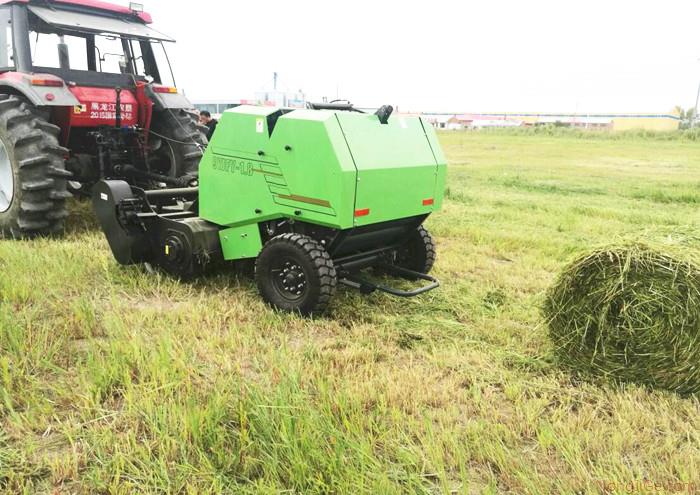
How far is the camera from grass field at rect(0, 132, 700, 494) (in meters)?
2.34

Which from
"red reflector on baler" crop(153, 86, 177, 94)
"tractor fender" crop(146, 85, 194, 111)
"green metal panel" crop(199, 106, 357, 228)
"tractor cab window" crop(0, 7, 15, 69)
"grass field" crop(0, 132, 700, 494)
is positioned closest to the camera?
"grass field" crop(0, 132, 700, 494)

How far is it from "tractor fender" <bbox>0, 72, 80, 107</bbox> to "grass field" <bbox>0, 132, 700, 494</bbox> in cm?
145

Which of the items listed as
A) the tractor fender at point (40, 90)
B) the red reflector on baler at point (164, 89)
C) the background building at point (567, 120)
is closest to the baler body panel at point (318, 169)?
the tractor fender at point (40, 90)

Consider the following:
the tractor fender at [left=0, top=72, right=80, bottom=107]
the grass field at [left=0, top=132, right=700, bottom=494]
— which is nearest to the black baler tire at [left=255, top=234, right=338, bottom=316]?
the grass field at [left=0, top=132, right=700, bottom=494]

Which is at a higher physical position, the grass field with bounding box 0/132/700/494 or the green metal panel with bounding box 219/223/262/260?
the green metal panel with bounding box 219/223/262/260

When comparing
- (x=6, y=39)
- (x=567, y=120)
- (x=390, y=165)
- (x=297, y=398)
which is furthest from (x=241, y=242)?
(x=567, y=120)

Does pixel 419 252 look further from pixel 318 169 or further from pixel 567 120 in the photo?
pixel 567 120

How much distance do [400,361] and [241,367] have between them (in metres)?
0.90

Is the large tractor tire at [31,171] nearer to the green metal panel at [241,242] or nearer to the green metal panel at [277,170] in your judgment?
the green metal panel at [277,170]

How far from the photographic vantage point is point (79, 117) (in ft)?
19.6

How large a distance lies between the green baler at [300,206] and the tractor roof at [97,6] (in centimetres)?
249

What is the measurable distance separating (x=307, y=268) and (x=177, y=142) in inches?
129

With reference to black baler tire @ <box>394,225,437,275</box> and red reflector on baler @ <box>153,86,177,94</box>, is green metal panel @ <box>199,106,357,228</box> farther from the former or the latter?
red reflector on baler @ <box>153,86,177,94</box>

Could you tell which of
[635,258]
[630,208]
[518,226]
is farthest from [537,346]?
[630,208]
